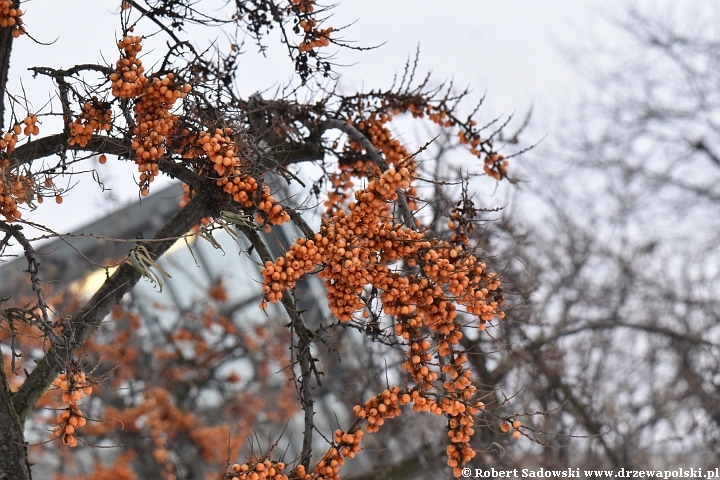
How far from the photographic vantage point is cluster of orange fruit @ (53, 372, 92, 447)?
4.93 feet

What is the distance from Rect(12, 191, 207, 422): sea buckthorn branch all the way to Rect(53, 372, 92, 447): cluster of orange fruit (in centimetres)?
17

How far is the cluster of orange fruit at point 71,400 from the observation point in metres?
1.50

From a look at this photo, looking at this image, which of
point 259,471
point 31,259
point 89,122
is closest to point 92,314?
point 31,259

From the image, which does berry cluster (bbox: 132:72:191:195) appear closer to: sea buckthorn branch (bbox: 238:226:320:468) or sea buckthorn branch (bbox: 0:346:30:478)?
sea buckthorn branch (bbox: 238:226:320:468)

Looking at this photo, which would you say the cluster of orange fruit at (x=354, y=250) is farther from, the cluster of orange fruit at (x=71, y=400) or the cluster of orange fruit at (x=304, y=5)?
the cluster of orange fruit at (x=304, y=5)

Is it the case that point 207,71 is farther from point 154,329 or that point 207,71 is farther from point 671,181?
point 671,181

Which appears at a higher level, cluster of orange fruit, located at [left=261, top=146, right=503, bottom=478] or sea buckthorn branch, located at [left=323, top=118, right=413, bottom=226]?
sea buckthorn branch, located at [left=323, top=118, right=413, bottom=226]

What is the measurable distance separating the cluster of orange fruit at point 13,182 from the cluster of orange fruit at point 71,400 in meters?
0.39

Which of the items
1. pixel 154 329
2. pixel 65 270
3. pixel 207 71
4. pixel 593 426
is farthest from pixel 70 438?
pixel 154 329

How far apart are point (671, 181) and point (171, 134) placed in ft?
20.3

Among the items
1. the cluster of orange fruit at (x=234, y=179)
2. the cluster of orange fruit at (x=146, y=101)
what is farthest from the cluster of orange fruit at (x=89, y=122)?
the cluster of orange fruit at (x=234, y=179)

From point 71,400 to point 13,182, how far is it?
523 mm

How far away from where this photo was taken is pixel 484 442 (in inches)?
121

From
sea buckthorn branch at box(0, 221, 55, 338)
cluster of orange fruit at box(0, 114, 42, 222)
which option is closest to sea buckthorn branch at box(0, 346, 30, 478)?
sea buckthorn branch at box(0, 221, 55, 338)
